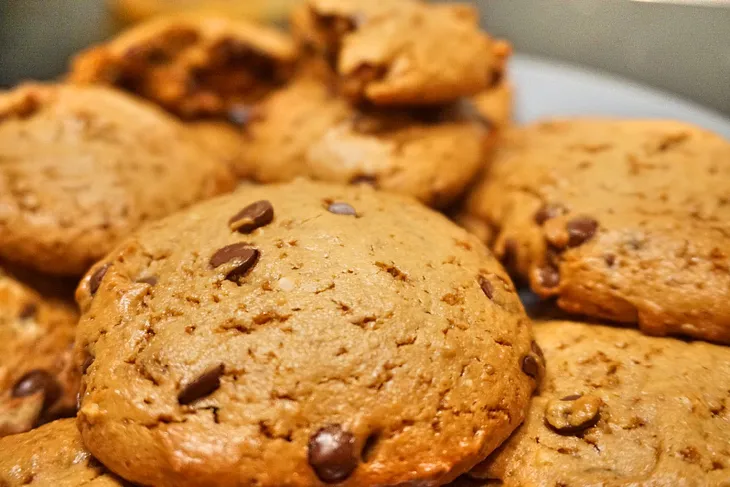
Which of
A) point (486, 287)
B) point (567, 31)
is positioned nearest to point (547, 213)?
point (486, 287)

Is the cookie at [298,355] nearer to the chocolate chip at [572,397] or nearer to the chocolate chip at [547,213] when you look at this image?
the chocolate chip at [572,397]

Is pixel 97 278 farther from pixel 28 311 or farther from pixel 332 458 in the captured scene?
pixel 332 458

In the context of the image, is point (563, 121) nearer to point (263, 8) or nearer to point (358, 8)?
point (358, 8)

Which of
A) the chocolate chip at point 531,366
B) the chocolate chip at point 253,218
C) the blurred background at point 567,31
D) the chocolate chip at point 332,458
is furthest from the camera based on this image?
the blurred background at point 567,31

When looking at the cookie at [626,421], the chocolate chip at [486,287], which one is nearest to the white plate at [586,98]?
the cookie at [626,421]

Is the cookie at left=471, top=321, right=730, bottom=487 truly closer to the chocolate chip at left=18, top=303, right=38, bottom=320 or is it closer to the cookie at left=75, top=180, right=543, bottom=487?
the cookie at left=75, top=180, right=543, bottom=487

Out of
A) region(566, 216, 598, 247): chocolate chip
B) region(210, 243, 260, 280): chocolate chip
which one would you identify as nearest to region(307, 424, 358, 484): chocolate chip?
region(210, 243, 260, 280): chocolate chip

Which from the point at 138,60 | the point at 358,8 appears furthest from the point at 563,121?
the point at 138,60
